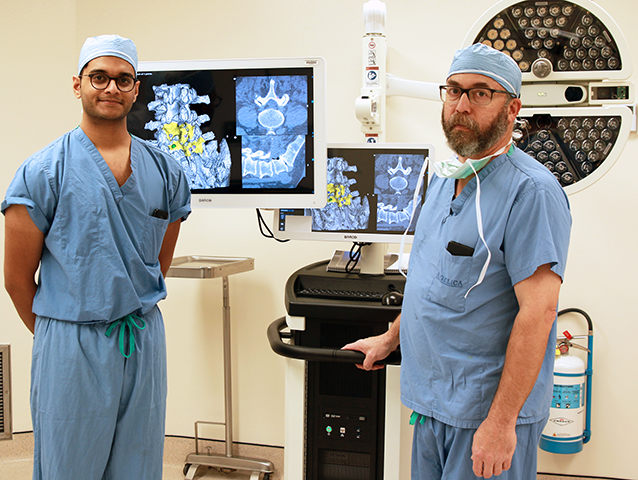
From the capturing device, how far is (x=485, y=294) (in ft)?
4.14

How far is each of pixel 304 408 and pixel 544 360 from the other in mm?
882

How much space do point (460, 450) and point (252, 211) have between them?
1687 millimetres

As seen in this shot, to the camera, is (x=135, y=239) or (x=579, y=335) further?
(x=579, y=335)

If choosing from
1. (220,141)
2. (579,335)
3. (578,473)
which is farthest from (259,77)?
(578,473)

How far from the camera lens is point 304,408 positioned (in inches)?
75.7

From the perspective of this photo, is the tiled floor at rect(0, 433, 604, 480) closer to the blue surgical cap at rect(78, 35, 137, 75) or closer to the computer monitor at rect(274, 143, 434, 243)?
the computer monitor at rect(274, 143, 434, 243)

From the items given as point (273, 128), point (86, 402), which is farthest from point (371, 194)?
point (86, 402)

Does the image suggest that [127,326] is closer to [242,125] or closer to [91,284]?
[91,284]

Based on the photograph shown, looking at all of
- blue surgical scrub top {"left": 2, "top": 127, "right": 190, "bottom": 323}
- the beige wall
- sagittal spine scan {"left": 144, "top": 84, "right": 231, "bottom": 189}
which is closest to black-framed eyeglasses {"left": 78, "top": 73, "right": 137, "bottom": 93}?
blue surgical scrub top {"left": 2, "top": 127, "right": 190, "bottom": 323}

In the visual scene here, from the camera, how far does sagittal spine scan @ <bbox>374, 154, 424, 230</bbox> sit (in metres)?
1.92

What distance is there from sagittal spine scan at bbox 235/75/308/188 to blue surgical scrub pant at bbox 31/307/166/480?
68cm

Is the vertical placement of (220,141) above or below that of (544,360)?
above

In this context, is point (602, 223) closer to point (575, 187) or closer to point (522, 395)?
point (575, 187)

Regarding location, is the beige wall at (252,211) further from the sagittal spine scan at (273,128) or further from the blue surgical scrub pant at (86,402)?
the blue surgical scrub pant at (86,402)
